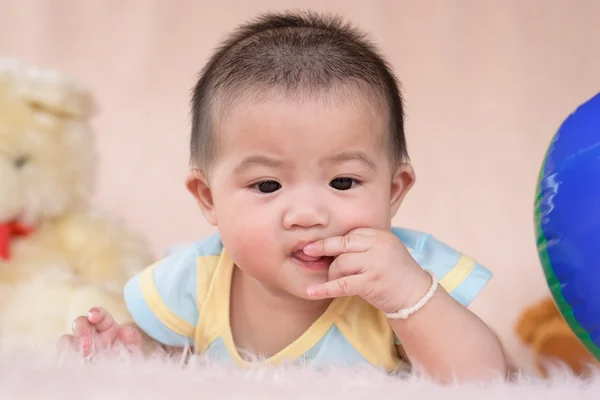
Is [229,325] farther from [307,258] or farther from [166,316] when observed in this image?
[307,258]

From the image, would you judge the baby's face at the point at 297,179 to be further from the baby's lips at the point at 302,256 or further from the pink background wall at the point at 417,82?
the pink background wall at the point at 417,82

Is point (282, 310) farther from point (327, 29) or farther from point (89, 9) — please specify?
point (89, 9)

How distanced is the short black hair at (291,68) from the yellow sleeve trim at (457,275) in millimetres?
196

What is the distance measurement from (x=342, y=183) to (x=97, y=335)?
0.43 metres

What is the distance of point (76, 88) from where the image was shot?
1588 millimetres

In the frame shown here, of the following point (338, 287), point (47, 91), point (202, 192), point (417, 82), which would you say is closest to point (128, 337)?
point (202, 192)

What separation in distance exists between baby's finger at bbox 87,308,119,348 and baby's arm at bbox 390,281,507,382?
0.42 metres

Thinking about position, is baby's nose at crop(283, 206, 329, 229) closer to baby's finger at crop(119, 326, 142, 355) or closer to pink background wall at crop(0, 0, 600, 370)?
baby's finger at crop(119, 326, 142, 355)

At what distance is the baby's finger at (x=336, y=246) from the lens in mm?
1019

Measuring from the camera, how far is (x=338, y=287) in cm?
102

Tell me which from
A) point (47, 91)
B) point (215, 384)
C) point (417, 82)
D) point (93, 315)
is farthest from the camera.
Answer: point (417, 82)

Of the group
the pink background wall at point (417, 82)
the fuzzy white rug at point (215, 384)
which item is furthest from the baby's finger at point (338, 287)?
the pink background wall at point (417, 82)

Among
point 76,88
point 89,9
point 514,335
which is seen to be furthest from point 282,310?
point 89,9

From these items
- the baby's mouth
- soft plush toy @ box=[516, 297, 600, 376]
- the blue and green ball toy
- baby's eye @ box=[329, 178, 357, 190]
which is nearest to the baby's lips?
the baby's mouth
